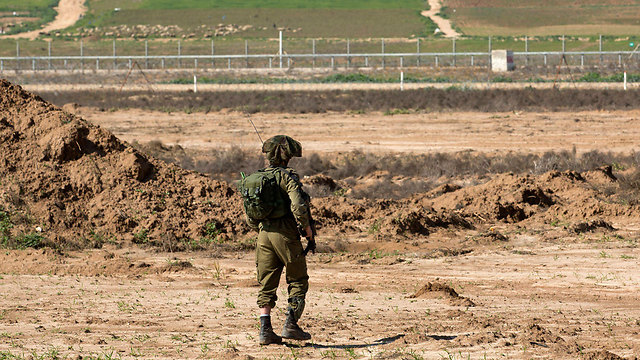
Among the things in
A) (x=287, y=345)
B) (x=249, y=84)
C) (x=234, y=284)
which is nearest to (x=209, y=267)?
(x=234, y=284)

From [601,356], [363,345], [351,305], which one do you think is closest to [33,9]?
[351,305]

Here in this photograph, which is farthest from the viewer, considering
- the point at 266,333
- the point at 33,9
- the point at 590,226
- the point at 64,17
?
the point at 33,9

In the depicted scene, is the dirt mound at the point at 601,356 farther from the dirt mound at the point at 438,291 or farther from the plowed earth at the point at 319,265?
the dirt mound at the point at 438,291

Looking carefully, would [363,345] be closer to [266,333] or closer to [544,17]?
[266,333]

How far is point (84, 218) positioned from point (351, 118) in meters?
17.9

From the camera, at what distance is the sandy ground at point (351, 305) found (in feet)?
24.6

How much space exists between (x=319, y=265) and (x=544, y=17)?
285 ft

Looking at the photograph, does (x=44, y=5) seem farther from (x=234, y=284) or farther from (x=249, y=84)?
(x=234, y=284)

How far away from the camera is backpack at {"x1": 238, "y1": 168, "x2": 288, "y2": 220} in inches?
281

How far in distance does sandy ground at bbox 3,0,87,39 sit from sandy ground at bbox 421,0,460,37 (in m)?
38.0

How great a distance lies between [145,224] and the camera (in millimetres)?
13531

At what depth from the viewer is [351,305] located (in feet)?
30.7

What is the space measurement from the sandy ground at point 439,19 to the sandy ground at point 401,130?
56.0 m

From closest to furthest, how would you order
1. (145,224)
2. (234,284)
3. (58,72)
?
1. (234,284)
2. (145,224)
3. (58,72)
